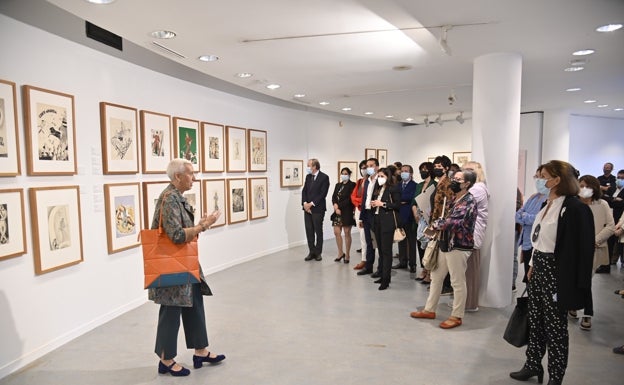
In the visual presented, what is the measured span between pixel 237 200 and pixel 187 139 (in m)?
1.58

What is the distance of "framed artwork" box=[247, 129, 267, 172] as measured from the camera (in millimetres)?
7364

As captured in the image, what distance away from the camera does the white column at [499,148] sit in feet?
15.2

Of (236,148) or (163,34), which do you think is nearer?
(163,34)

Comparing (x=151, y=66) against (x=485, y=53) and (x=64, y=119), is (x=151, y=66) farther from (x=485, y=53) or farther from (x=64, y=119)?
(x=485, y=53)

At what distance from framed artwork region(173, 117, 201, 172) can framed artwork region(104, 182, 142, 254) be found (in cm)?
100

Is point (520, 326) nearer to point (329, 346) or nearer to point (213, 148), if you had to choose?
point (329, 346)

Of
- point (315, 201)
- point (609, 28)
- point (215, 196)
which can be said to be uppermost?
point (609, 28)

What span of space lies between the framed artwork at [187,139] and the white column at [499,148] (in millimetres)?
3915

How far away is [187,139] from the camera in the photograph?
5875mm

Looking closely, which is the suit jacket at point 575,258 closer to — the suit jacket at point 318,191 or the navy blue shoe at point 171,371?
the navy blue shoe at point 171,371

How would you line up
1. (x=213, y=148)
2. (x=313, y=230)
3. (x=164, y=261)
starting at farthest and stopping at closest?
(x=313, y=230) → (x=213, y=148) → (x=164, y=261)

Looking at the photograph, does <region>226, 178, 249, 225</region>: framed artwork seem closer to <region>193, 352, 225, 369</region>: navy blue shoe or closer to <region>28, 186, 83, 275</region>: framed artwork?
<region>28, 186, 83, 275</region>: framed artwork

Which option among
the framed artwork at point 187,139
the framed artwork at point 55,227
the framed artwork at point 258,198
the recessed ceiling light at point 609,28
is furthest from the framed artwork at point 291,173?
the recessed ceiling light at point 609,28

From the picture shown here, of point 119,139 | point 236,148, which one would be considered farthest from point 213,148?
point 119,139
